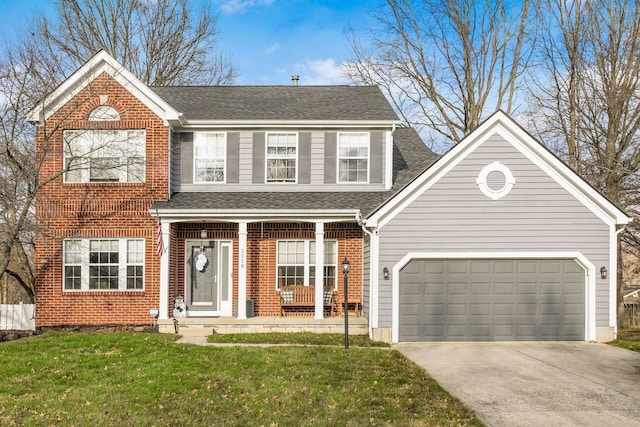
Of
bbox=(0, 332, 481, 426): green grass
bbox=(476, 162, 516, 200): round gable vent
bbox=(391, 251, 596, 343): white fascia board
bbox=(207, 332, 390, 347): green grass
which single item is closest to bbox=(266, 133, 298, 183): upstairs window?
bbox=(391, 251, 596, 343): white fascia board

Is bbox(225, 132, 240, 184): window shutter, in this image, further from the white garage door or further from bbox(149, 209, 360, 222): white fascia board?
the white garage door

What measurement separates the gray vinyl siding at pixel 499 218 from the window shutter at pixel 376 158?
10.2 ft

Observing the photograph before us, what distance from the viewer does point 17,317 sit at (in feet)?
51.3

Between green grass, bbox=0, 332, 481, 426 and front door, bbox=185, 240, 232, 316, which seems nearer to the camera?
green grass, bbox=0, 332, 481, 426

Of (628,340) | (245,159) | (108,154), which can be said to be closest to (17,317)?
(108,154)

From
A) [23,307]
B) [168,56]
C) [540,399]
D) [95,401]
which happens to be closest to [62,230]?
[23,307]

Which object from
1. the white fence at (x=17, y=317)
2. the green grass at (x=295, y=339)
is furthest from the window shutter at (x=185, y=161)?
the white fence at (x=17, y=317)

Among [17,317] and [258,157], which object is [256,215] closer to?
[258,157]

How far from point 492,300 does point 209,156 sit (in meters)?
8.94

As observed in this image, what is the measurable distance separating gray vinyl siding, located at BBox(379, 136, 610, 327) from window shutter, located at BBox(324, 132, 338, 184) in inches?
138

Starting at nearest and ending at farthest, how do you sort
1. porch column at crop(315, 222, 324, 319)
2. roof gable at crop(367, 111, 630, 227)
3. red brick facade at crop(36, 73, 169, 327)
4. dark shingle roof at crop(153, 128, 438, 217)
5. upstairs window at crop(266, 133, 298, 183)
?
roof gable at crop(367, 111, 630, 227)
porch column at crop(315, 222, 324, 319)
dark shingle roof at crop(153, 128, 438, 217)
red brick facade at crop(36, 73, 169, 327)
upstairs window at crop(266, 133, 298, 183)

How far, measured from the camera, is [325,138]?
16641 millimetres

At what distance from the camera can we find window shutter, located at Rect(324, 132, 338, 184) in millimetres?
16562

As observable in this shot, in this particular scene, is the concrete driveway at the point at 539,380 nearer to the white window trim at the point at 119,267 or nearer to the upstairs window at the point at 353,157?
the upstairs window at the point at 353,157
